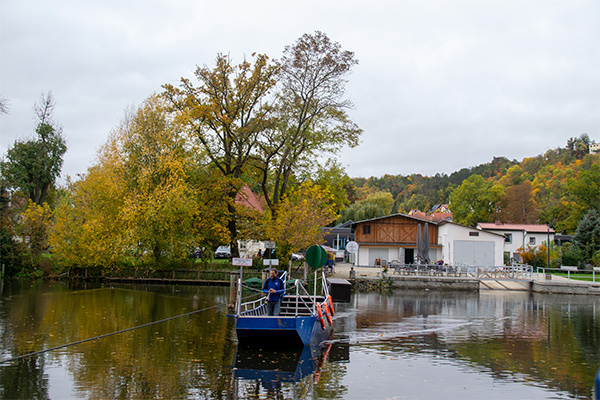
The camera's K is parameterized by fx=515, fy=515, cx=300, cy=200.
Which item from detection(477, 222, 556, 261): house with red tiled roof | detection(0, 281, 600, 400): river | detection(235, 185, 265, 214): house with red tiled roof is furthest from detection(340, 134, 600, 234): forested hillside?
detection(0, 281, 600, 400): river

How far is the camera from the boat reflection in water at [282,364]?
1063 cm

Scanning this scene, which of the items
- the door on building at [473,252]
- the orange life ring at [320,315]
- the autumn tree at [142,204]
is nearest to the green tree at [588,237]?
the door on building at [473,252]

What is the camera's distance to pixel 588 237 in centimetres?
5438

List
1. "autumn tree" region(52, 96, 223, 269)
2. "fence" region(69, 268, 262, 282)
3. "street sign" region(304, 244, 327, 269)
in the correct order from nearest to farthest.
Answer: "street sign" region(304, 244, 327, 269), "autumn tree" region(52, 96, 223, 269), "fence" region(69, 268, 262, 282)

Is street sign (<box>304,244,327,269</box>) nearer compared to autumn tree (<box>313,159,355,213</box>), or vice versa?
street sign (<box>304,244,327,269</box>)

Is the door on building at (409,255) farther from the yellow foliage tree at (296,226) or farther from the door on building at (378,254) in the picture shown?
the yellow foliage tree at (296,226)

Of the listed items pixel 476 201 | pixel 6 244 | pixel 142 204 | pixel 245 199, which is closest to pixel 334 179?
pixel 245 199

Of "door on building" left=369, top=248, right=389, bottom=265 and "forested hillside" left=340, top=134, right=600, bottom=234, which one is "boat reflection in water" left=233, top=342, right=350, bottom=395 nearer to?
"door on building" left=369, top=248, right=389, bottom=265

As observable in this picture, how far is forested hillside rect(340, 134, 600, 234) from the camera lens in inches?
2832

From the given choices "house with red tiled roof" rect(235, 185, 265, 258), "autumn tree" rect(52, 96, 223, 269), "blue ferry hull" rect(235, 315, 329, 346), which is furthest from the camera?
"house with red tiled roof" rect(235, 185, 265, 258)

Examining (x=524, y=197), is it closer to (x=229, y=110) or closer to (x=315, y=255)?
(x=229, y=110)

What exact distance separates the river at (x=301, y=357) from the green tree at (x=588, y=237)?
34.8 m

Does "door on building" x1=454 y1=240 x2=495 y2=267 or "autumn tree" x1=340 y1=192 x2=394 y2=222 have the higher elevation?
"autumn tree" x1=340 y1=192 x2=394 y2=222

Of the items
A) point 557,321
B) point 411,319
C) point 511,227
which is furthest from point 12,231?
point 511,227
